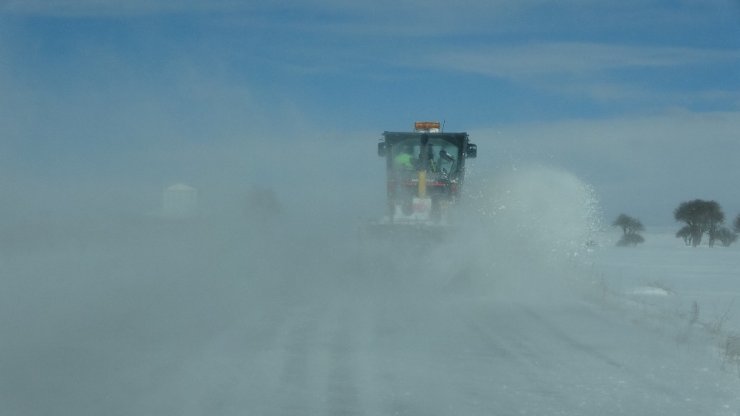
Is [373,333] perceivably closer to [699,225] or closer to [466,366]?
[466,366]

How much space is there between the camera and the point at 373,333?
10711mm

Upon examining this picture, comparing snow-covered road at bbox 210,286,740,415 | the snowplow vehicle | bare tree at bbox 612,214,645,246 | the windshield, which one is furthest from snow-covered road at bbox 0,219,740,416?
bare tree at bbox 612,214,645,246

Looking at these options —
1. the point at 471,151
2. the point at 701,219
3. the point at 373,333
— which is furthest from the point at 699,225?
the point at 373,333

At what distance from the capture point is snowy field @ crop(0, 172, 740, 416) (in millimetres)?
7289

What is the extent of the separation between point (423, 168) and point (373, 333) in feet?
34.7

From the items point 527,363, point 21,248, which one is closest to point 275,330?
point 527,363

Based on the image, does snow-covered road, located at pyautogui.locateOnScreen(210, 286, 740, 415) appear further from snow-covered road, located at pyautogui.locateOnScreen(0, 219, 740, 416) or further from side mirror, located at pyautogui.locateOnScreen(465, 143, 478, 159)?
side mirror, located at pyautogui.locateOnScreen(465, 143, 478, 159)

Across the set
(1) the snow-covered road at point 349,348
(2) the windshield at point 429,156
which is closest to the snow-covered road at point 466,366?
(1) the snow-covered road at point 349,348

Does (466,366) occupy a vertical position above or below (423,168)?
below

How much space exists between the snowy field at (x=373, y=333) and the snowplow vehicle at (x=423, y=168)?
4.15 ft

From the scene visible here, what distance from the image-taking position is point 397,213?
20797 millimetres

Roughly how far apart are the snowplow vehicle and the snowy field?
1264 millimetres

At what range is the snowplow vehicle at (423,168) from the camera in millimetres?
20500

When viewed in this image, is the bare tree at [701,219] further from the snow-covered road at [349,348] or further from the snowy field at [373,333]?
the snow-covered road at [349,348]
